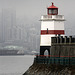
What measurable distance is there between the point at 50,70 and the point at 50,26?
10697 millimetres

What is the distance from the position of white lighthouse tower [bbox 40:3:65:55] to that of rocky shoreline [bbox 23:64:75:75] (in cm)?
589

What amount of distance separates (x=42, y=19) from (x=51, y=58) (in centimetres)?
916

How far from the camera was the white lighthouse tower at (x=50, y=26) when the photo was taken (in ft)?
202

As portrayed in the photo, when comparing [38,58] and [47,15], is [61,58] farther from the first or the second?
[47,15]

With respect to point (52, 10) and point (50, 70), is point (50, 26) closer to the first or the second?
point (52, 10)

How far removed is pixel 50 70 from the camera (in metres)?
51.9

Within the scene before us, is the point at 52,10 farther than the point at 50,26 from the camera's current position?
Yes

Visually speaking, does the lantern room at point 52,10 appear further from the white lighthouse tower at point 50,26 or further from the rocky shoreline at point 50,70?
the rocky shoreline at point 50,70

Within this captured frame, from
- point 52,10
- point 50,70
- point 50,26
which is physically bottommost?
point 50,70

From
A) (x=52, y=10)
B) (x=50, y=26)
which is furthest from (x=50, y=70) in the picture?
(x=52, y=10)

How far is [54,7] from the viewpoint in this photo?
6281cm

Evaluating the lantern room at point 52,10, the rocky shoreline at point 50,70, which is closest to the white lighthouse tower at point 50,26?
the lantern room at point 52,10

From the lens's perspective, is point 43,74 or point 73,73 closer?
point 73,73

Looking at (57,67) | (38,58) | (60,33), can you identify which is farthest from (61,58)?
(60,33)
